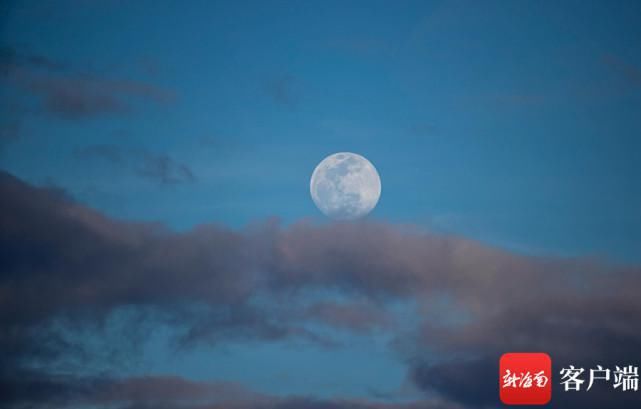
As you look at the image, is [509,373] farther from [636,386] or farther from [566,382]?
[636,386]

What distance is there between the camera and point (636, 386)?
150 feet

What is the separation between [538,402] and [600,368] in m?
4.62

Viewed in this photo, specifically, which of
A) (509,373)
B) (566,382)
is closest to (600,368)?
(566,382)

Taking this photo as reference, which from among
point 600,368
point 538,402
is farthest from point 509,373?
point 600,368

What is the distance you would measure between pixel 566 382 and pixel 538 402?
241 centimetres

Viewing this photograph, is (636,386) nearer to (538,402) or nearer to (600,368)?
(600,368)

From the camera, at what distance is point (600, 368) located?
45.6 m

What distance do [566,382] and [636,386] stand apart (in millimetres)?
4716

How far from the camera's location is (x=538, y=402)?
46562 millimetres

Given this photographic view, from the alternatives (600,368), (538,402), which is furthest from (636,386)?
(538,402)

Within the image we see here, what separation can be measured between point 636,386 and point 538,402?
6.40 meters

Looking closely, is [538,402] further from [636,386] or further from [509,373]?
[636,386]

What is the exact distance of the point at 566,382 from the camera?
45594mm
